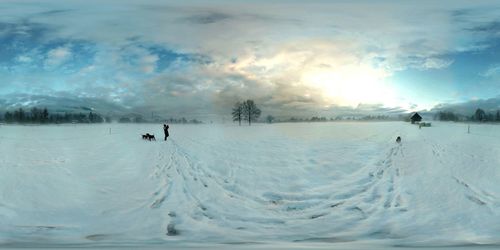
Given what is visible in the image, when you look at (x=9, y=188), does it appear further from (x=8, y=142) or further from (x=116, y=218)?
(x=116, y=218)

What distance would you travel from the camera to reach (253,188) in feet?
8.32

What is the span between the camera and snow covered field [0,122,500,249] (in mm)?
2047

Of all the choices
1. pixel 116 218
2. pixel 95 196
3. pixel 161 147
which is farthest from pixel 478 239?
pixel 161 147

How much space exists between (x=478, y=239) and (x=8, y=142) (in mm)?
2924

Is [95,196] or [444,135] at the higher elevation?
[444,135]

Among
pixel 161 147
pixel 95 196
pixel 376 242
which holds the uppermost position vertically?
pixel 161 147

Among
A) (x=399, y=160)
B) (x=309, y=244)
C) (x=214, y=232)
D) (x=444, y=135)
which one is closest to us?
(x=309, y=244)

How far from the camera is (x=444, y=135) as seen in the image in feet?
7.16

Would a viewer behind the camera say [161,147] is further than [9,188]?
Yes

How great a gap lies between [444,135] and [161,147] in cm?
226

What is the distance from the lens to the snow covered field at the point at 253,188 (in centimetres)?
205

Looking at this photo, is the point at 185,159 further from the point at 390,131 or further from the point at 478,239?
the point at 478,239

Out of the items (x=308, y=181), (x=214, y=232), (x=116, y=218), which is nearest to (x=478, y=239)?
(x=308, y=181)

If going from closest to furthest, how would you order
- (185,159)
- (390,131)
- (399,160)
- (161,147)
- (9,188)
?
(390,131) < (9,188) < (399,160) < (185,159) < (161,147)
